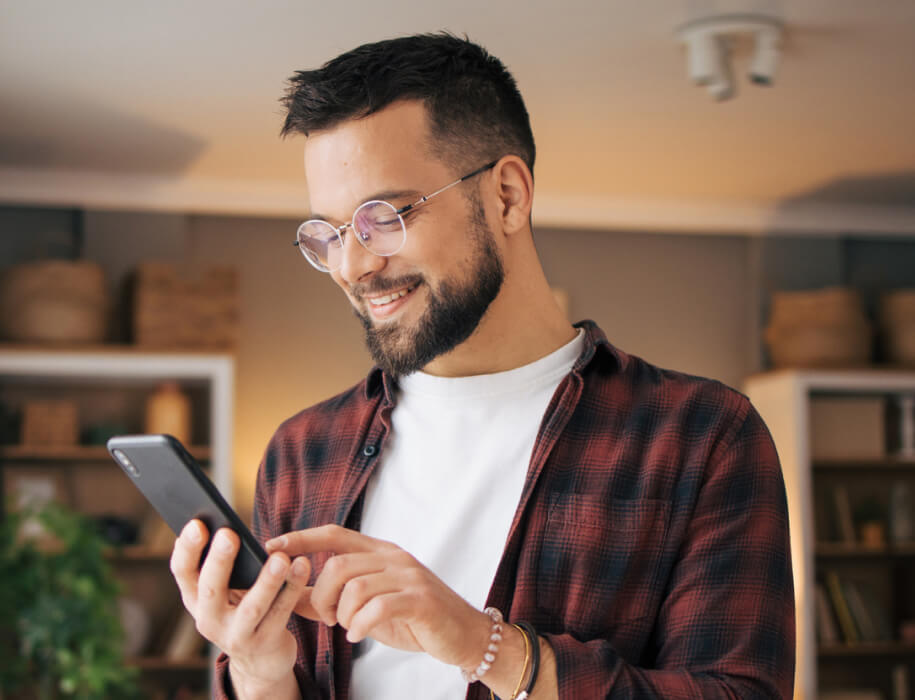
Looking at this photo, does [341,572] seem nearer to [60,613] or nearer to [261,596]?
[261,596]

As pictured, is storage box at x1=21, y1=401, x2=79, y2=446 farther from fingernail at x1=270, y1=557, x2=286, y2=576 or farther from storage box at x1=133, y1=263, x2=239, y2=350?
fingernail at x1=270, y1=557, x2=286, y2=576

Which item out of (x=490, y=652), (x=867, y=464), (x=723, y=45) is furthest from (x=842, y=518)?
(x=490, y=652)

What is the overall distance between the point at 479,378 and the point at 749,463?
35 cm

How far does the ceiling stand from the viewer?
10.4 ft

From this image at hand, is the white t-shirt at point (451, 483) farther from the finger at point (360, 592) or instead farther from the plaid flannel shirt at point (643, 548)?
the finger at point (360, 592)

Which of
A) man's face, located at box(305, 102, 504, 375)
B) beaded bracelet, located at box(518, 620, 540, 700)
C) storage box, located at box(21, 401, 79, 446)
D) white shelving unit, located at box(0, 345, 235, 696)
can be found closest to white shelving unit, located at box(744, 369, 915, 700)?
white shelving unit, located at box(0, 345, 235, 696)

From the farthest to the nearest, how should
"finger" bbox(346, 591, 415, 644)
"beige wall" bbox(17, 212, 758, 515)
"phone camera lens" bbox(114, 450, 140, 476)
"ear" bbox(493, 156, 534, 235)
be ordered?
"beige wall" bbox(17, 212, 758, 515) < "ear" bbox(493, 156, 534, 235) < "phone camera lens" bbox(114, 450, 140, 476) < "finger" bbox(346, 591, 415, 644)

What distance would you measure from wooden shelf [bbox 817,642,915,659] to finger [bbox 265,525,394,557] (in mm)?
4535

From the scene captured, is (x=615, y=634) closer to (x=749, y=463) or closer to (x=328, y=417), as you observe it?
(x=749, y=463)

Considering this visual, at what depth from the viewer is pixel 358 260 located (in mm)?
1226

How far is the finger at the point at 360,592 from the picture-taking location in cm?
93

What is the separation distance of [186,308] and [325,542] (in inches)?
142

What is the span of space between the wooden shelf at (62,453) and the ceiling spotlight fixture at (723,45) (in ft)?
8.23

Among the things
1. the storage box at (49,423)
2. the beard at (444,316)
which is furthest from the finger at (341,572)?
the storage box at (49,423)
